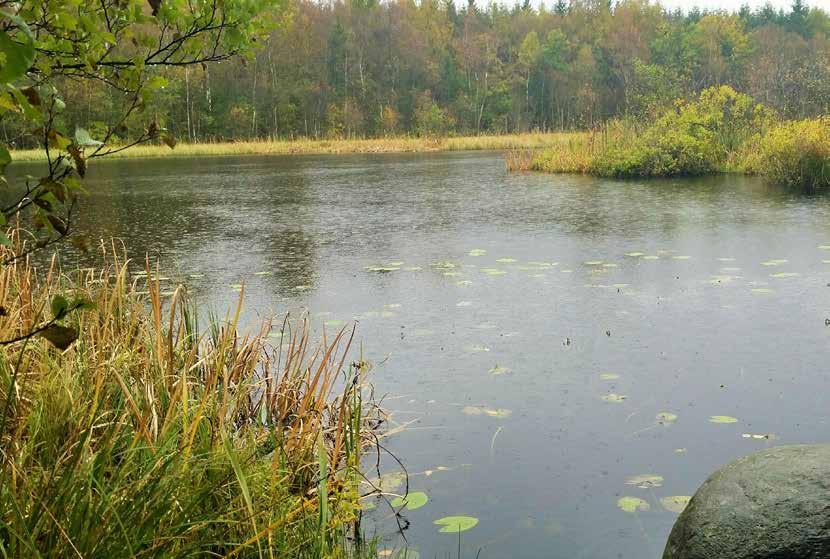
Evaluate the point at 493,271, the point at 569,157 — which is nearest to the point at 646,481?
the point at 493,271

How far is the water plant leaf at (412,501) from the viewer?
11.2 feet

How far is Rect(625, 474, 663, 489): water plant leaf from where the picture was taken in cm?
352

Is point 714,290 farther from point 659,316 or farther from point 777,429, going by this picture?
point 777,429

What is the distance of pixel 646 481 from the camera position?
3.55m

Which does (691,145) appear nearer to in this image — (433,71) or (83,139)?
(83,139)

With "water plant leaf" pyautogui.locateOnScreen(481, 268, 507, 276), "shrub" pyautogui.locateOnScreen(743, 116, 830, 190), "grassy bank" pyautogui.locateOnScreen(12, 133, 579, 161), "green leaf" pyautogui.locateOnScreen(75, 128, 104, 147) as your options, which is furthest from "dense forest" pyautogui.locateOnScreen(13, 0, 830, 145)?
"green leaf" pyautogui.locateOnScreen(75, 128, 104, 147)

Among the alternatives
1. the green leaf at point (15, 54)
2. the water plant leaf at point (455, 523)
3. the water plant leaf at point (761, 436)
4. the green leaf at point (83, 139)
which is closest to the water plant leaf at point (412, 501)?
the water plant leaf at point (455, 523)

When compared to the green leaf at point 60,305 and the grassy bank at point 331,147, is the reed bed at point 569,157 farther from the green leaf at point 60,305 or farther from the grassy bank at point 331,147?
the green leaf at point 60,305

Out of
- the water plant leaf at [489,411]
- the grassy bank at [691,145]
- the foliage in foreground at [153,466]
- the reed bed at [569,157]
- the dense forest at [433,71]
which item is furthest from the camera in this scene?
the dense forest at [433,71]

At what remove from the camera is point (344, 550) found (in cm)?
294

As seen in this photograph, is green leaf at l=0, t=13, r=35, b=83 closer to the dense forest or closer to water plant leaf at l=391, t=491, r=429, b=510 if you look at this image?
water plant leaf at l=391, t=491, r=429, b=510

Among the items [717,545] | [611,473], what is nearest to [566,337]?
[611,473]

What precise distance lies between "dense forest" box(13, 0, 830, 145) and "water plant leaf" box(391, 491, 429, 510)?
4143cm

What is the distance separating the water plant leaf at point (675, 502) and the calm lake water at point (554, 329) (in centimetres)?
4
